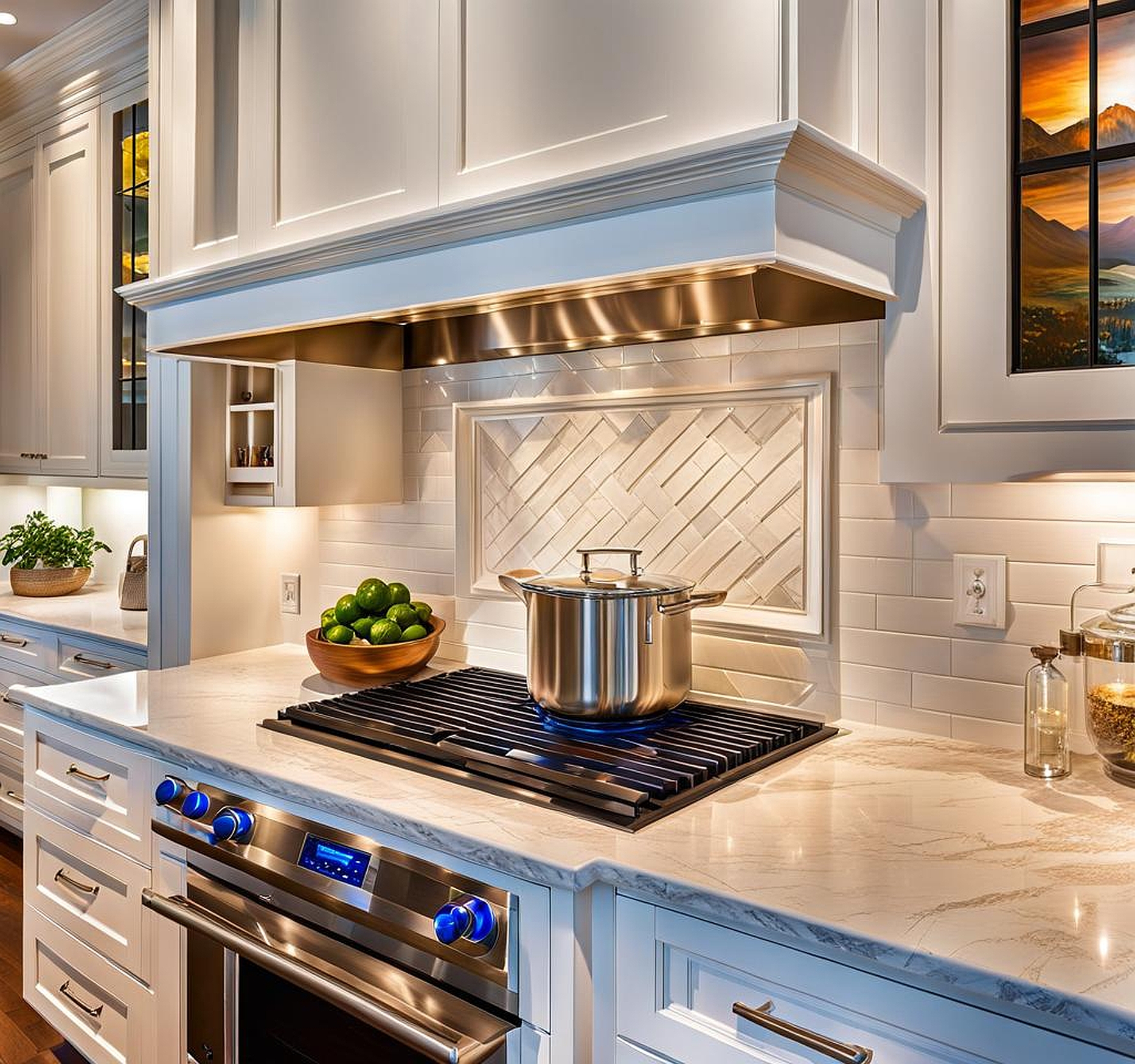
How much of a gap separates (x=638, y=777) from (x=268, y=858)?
0.60 m

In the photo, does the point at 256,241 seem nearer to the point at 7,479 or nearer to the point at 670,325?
the point at 670,325

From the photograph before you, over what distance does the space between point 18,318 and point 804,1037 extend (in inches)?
142

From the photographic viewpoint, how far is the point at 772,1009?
1047mm

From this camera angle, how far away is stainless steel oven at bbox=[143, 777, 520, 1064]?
1223mm

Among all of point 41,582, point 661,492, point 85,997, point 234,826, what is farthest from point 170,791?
point 41,582

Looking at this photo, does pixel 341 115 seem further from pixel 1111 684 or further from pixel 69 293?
pixel 69 293

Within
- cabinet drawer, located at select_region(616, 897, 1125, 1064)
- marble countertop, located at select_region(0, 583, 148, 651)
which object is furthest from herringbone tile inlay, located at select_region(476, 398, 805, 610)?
marble countertop, located at select_region(0, 583, 148, 651)

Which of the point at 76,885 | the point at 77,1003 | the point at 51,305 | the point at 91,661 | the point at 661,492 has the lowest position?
the point at 77,1003

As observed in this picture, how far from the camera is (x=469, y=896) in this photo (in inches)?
49.3

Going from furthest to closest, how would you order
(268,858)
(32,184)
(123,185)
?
(32,184)
(123,185)
(268,858)

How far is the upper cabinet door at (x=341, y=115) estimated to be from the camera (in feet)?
5.29

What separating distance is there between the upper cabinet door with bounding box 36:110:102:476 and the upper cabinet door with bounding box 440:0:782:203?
2067 millimetres

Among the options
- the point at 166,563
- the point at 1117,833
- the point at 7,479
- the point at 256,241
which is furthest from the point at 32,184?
the point at 1117,833

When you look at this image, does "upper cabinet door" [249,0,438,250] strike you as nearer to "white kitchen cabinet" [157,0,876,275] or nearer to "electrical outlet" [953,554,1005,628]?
"white kitchen cabinet" [157,0,876,275]
